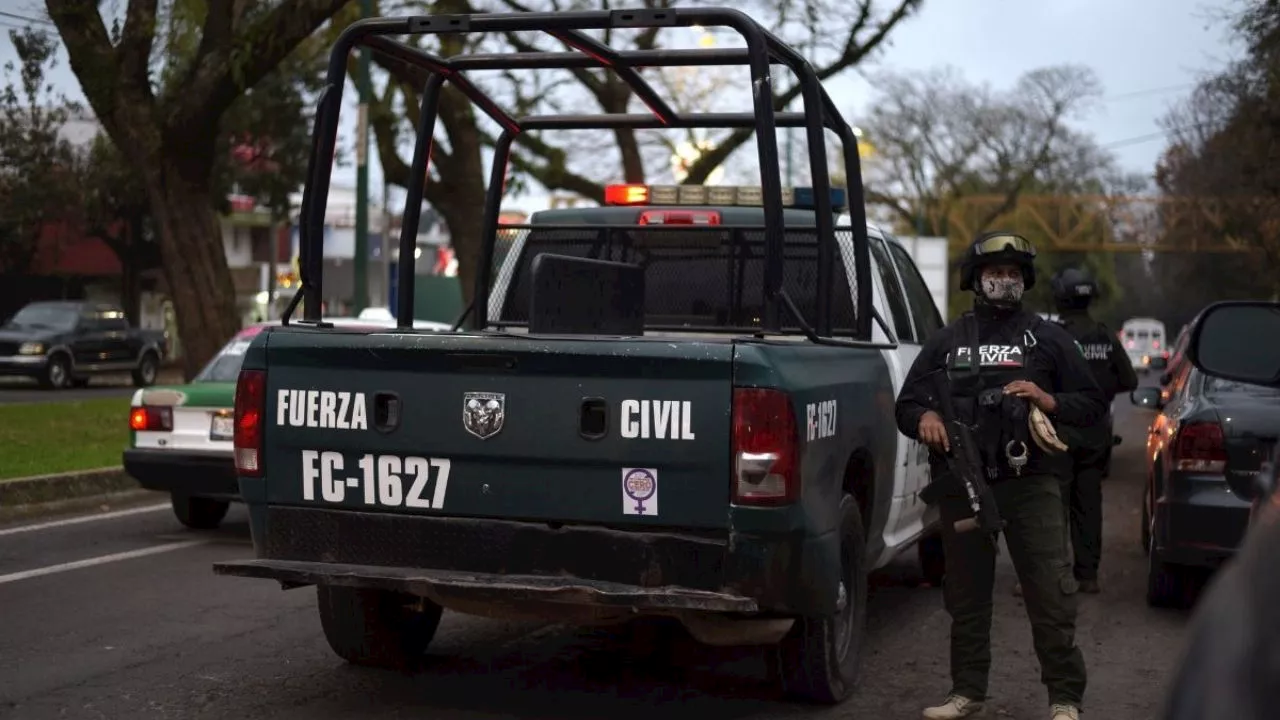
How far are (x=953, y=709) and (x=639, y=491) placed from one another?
1512mm

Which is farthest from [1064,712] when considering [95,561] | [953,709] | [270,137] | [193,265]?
[270,137]

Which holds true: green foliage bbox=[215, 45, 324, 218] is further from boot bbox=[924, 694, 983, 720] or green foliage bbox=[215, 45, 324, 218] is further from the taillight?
boot bbox=[924, 694, 983, 720]

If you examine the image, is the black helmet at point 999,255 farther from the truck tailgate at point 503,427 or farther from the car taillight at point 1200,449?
the car taillight at point 1200,449

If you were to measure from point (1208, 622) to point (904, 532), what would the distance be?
595 centimetres

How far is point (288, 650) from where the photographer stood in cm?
716

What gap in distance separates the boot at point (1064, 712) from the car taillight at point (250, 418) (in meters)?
2.91

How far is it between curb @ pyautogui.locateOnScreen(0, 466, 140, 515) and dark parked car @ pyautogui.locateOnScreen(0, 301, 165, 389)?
61.5 ft

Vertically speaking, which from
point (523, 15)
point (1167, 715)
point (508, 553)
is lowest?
point (508, 553)

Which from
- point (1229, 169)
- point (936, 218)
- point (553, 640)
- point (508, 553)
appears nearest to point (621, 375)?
point (508, 553)

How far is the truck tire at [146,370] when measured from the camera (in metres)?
34.1

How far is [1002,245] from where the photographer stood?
612 centimetres

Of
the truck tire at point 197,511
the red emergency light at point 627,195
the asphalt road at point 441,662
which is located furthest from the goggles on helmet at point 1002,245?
the truck tire at point 197,511

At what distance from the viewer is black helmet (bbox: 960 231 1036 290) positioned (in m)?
6.08

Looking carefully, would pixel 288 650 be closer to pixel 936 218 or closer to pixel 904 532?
pixel 904 532
